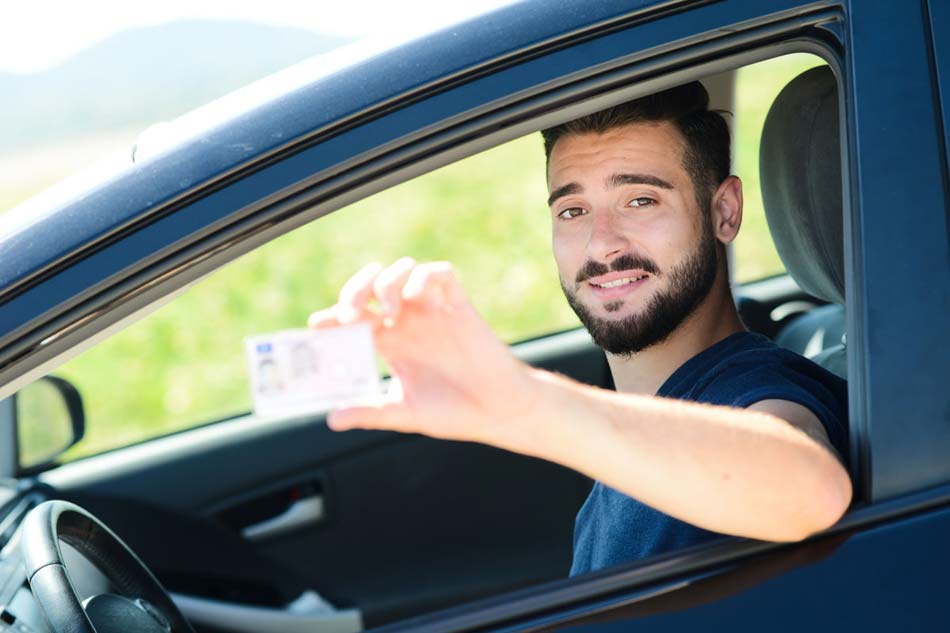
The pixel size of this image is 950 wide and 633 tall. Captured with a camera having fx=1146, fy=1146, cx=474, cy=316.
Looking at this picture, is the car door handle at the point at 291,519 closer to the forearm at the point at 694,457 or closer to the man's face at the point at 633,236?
the man's face at the point at 633,236

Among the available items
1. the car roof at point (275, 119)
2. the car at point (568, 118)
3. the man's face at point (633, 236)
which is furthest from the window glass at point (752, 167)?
the car roof at point (275, 119)

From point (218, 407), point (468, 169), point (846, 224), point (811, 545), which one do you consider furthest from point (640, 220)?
point (468, 169)

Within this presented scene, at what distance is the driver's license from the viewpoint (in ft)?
3.61

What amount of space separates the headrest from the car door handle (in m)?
1.57

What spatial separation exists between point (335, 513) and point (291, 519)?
118 mm

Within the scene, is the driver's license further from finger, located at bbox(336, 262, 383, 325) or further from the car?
the car

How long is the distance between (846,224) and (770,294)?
2.01 metres

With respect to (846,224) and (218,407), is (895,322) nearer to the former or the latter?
(846,224)

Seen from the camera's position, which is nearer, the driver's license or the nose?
the driver's license

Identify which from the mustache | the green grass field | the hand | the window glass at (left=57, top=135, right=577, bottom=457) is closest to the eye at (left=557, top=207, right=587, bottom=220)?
the mustache

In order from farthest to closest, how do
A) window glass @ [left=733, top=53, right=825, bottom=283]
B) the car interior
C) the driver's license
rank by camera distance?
window glass @ [left=733, top=53, right=825, bottom=283] < the car interior < the driver's license

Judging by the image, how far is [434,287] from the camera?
3.78 feet

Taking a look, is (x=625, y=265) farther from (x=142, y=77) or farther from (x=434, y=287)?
(x=142, y=77)

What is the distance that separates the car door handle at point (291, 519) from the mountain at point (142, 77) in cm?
2129
